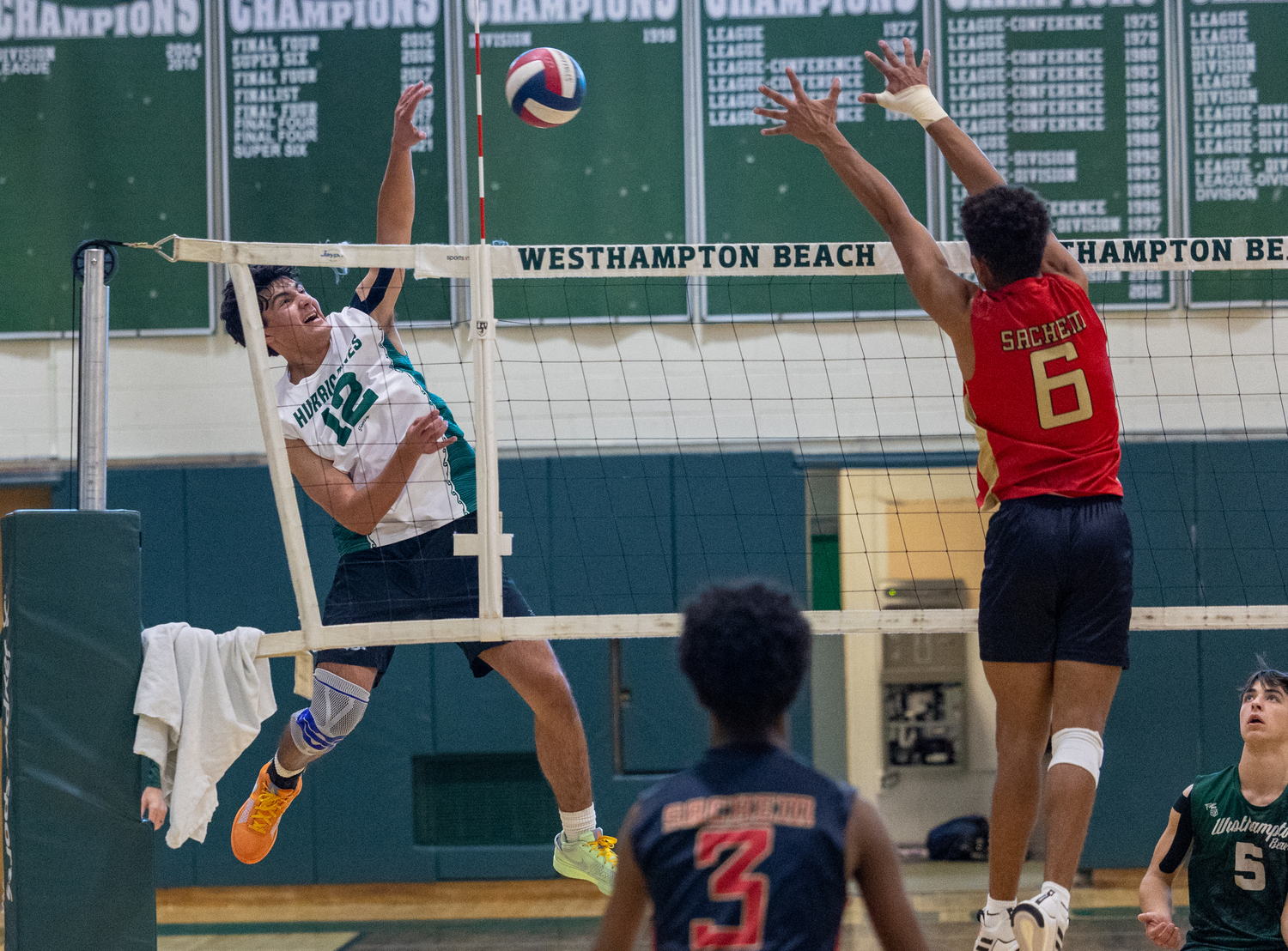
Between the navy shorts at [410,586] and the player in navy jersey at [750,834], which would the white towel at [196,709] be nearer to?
the navy shorts at [410,586]

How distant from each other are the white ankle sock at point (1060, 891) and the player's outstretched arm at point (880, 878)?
1.24 meters

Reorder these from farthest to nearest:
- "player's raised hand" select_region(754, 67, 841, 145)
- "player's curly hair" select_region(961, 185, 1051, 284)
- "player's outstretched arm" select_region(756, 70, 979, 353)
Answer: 1. "player's raised hand" select_region(754, 67, 841, 145)
2. "player's outstretched arm" select_region(756, 70, 979, 353)
3. "player's curly hair" select_region(961, 185, 1051, 284)

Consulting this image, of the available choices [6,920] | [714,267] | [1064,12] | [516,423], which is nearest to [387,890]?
[516,423]

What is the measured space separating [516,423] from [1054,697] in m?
4.88

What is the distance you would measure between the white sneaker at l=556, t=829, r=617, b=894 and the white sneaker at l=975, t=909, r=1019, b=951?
138 cm

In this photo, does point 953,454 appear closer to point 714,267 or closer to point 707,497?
point 707,497

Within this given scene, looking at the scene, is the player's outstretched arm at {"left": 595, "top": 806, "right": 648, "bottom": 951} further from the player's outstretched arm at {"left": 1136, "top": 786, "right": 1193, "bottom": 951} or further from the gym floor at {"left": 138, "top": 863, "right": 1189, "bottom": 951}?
the gym floor at {"left": 138, "top": 863, "right": 1189, "bottom": 951}

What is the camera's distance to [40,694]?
380cm

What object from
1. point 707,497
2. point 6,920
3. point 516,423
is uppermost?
point 516,423

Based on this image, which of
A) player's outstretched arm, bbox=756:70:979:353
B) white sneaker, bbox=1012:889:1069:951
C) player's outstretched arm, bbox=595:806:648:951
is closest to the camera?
player's outstretched arm, bbox=595:806:648:951

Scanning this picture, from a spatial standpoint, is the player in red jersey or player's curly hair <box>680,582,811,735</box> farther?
the player in red jersey

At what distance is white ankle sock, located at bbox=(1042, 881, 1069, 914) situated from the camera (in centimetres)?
305

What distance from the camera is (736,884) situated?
1.91 m

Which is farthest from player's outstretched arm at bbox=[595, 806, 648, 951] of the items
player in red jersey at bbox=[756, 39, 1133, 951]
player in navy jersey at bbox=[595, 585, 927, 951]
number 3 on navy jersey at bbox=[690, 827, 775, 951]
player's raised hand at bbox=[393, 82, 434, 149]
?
player's raised hand at bbox=[393, 82, 434, 149]
